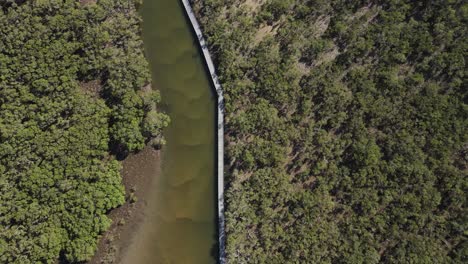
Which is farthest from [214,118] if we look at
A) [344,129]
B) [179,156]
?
[344,129]

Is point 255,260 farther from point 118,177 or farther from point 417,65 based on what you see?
point 417,65

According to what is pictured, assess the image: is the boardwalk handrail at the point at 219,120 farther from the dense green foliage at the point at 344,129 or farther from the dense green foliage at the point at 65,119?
the dense green foliage at the point at 65,119

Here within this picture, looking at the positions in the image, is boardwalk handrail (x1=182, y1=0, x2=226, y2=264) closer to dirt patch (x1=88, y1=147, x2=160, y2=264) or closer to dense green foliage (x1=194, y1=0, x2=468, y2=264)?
dense green foliage (x1=194, y1=0, x2=468, y2=264)

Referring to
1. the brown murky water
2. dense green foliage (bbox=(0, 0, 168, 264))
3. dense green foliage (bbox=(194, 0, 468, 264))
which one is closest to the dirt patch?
the brown murky water

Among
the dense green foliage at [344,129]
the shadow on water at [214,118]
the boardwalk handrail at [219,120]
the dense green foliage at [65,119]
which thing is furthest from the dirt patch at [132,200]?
the dense green foliage at [344,129]

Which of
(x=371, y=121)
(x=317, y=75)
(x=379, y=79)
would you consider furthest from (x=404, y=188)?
(x=317, y=75)

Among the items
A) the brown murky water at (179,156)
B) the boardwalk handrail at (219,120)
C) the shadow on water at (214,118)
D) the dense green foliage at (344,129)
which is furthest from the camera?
the brown murky water at (179,156)
